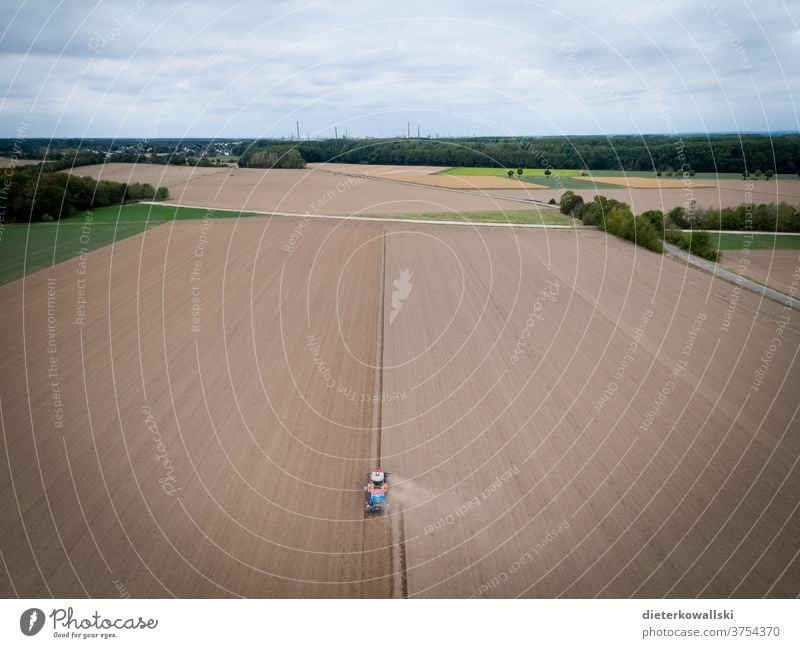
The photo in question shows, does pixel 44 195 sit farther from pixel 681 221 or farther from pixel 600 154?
pixel 600 154

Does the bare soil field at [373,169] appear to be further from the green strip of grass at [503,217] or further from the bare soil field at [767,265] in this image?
the bare soil field at [767,265]

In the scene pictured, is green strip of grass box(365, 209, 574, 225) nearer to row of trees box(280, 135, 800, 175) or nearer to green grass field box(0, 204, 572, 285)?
green grass field box(0, 204, 572, 285)

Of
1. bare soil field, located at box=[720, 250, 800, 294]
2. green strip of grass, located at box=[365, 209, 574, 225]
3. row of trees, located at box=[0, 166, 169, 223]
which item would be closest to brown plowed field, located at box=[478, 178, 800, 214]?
green strip of grass, located at box=[365, 209, 574, 225]

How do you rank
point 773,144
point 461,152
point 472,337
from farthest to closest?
point 461,152 < point 773,144 < point 472,337

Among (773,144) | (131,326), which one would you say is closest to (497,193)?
(773,144)

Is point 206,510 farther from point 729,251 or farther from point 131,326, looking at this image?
point 729,251

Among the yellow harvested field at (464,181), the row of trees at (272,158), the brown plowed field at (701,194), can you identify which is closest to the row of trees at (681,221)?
the brown plowed field at (701,194)
